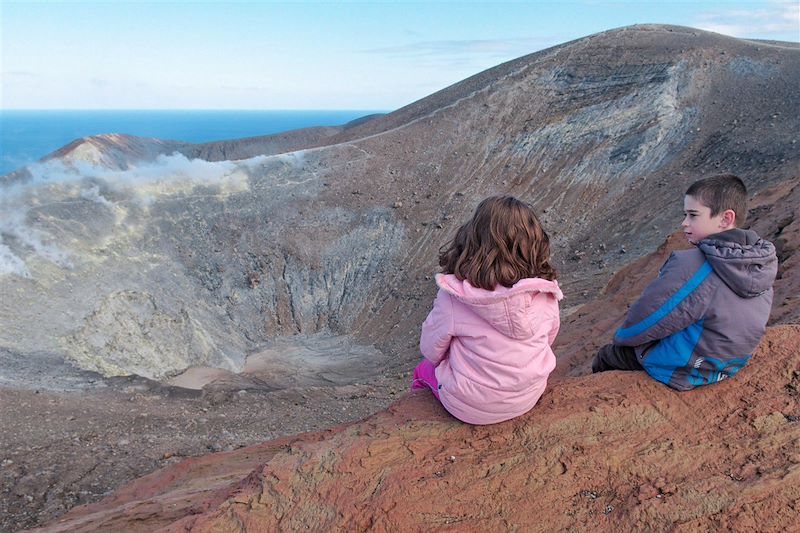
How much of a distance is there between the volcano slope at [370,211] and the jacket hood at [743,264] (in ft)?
27.1

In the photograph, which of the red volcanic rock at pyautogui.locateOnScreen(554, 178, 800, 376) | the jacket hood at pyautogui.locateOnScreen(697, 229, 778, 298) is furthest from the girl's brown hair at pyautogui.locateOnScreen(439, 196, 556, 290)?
the red volcanic rock at pyautogui.locateOnScreen(554, 178, 800, 376)

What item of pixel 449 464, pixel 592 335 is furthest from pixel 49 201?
pixel 449 464

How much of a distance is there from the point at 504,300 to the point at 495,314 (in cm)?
9

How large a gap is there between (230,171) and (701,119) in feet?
57.3

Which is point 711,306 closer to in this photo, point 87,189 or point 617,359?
point 617,359

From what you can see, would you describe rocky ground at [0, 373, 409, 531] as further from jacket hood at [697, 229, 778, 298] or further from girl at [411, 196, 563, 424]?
jacket hood at [697, 229, 778, 298]

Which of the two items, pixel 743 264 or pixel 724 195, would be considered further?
pixel 724 195

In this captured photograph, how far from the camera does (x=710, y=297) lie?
120 inches

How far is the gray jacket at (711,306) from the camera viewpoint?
3.00 meters

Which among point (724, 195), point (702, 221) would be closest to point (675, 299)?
point (702, 221)

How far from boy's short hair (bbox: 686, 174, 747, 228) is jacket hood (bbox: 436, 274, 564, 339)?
1.05 metres

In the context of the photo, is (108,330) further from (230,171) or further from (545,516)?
(545,516)

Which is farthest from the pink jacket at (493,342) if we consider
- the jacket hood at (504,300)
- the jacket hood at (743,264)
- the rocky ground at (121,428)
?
the rocky ground at (121,428)

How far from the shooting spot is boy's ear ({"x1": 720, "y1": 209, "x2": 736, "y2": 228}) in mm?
3164
